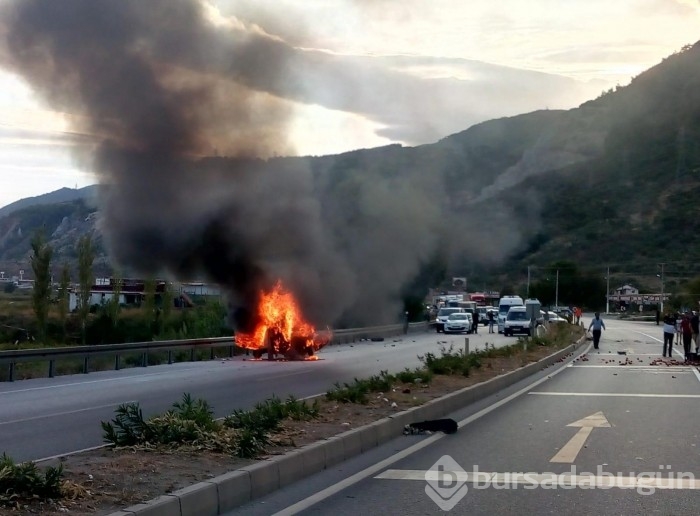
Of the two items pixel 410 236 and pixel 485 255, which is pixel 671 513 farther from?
pixel 485 255

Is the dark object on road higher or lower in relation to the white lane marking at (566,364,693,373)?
higher

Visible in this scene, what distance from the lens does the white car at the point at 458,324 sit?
54281 mm

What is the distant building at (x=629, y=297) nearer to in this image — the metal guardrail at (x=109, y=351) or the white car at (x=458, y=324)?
the white car at (x=458, y=324)

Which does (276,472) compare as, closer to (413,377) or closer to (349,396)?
(349,396)

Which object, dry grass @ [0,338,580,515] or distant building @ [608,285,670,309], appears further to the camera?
distant building @ [608,285,670,309]

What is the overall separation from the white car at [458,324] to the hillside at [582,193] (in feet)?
64.9

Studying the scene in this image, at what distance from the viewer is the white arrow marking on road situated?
10.5 meters

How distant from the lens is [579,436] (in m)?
12.1

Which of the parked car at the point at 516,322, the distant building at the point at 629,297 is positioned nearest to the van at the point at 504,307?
the parked car at the point at 516,322

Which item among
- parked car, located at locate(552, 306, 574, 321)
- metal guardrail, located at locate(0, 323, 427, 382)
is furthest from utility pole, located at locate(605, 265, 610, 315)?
metal guardrail, located at locate(0, 323, 427, 382)

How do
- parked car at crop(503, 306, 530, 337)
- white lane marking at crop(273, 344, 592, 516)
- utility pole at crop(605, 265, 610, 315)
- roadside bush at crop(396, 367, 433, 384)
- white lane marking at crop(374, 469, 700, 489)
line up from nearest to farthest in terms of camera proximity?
1. white lane marking at crop(273, 344, 592, 516)
2. white lane marking at crop(374, 469, 700, 489)
3. roadside bush at crop(396, 367, 433, 384)
4. parked car at crop(503, 306, 530, 337)
5. utility pole at crop(605, 265, 610, 315)

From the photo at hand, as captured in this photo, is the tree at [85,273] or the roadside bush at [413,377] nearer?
the roadside bush at [413,377]

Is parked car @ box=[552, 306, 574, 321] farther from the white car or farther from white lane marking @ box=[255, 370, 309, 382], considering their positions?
white lane marking @ box=[255, 370, 309, 382]

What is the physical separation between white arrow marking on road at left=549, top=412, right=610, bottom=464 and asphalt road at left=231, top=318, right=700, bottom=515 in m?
0.01
